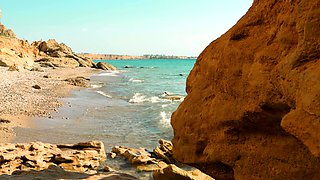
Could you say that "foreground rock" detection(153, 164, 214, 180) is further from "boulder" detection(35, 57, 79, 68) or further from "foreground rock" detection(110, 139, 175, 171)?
"boulder" detection(35, 57, 79, 68)

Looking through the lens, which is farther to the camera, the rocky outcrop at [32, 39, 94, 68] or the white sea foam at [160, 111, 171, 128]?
the rocky outcrop at [32, 39, 94, 68]

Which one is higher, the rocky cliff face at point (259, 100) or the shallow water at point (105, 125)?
the rocky cliff face at point (259, 100)

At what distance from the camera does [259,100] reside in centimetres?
461

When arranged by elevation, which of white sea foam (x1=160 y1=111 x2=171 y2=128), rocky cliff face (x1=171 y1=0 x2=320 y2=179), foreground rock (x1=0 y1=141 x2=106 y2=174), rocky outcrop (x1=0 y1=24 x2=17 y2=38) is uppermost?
rocky outcrop (x1=0 y1=24 x2=17 y2=38)

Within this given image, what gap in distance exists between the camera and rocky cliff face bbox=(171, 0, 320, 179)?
3.56 metres

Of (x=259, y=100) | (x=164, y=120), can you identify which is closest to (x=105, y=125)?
(x=164, y=120)

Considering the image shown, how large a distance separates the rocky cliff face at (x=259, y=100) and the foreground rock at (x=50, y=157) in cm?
497

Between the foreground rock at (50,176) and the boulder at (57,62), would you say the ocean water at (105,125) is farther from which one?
the boulder at (57,62)

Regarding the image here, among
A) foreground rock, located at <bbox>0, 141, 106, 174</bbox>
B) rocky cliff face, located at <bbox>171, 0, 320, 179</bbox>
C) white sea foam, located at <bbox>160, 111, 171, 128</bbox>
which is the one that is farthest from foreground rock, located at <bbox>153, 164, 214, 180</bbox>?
white sea foam, located at <bbox>160, 111, 171, 128</bbox>

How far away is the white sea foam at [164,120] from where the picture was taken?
19.6 meters

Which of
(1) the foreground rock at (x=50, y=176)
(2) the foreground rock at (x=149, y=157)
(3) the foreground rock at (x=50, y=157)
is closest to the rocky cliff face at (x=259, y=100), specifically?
(1) the foreground rock at (x=50, y=176)

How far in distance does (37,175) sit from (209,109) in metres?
4.88

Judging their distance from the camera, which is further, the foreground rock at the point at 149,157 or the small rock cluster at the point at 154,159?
the foreground rock at the point at 149,157

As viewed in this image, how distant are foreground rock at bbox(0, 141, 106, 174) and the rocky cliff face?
4970 mm
